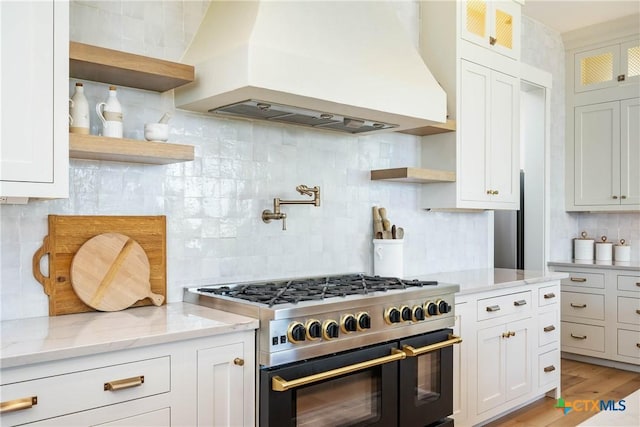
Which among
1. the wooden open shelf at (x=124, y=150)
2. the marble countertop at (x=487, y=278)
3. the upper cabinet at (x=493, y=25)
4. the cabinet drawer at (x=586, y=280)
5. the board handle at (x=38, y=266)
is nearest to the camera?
the wooden open shelf at (x=124, y=150)

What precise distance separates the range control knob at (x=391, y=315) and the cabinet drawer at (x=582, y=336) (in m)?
2.96

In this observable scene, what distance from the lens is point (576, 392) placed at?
13.1 ft

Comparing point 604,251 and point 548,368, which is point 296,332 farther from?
point 604,251

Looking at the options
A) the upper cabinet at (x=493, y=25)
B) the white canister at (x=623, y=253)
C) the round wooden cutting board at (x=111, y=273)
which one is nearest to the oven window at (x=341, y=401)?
the round wooden cutting board at (x=111, y=273)

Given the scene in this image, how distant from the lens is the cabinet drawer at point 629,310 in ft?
14.4

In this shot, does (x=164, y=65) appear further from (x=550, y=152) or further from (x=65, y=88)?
(x=550, y=152)

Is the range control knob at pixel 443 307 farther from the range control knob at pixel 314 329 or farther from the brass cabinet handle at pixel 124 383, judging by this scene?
the brass cabinet handle at pixel 124 383

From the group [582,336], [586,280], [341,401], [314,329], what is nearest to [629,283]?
[586,280]

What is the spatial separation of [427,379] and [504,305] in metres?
0.88

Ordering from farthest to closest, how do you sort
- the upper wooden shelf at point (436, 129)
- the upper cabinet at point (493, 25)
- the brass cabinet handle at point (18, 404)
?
the upper cabinet at point (493, 25), the upper wooden shelf at point (436, 129), the brass cabinet handle at point (18, 404)

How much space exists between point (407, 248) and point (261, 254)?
1.16 m

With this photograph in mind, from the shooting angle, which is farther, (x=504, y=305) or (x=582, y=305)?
(x=582, y=305)

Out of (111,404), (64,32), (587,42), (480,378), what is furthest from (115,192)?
(587,42)

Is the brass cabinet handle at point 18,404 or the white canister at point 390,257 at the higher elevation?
the white canister at point 390,257
